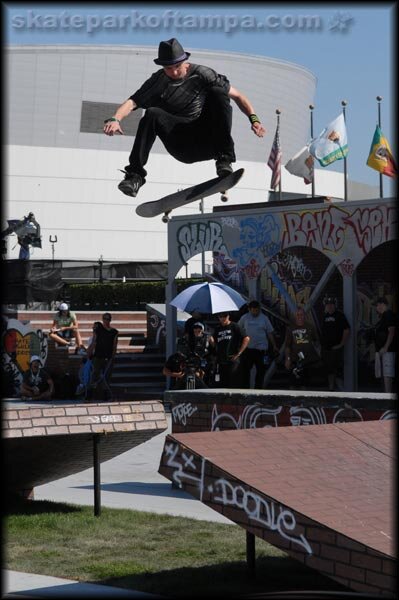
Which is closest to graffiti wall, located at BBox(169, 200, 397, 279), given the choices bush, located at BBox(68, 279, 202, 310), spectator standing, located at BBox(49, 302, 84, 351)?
spectator standing, located at BBox(49, 302, 84, 351)

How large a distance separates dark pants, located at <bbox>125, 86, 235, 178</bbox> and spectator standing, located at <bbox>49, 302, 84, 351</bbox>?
53.8 feet

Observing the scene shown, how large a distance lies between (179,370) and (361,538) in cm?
810

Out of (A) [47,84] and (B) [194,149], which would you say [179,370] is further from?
(A) [47,84]

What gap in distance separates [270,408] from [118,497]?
70.4 inches

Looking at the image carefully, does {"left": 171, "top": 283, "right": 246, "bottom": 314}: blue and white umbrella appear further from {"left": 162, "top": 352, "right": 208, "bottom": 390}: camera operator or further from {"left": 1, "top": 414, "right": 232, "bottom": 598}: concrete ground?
{"left": 1, "top": 414, "right": 232, "bottom": 598}: concrete ground

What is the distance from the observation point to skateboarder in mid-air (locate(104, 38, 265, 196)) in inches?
336

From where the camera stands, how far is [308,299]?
2202cm

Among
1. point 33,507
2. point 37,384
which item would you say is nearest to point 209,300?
point 37,384

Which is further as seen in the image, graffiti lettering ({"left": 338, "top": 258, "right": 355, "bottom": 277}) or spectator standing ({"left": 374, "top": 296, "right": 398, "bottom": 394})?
graffiti lettering ({"left": 338, "top": 258, "right": 355, "bottom": 277})

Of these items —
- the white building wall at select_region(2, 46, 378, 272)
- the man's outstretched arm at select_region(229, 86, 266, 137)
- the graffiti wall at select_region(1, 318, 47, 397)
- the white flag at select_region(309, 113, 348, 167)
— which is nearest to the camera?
the man's outstretched arm at select_region(229, 86, 266, 137)

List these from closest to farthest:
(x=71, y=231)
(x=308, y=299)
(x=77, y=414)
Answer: (x=77, y=414), (x=308, y=299), (x=71, y=231)

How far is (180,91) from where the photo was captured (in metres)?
8.58

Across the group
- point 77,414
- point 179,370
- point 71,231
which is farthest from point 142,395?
point 71,231

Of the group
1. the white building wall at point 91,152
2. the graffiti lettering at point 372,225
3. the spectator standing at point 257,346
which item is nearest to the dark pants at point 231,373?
the spectator standing at point 257,346
